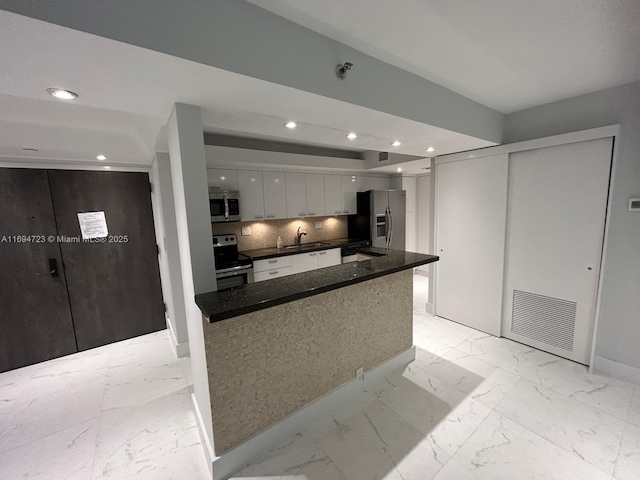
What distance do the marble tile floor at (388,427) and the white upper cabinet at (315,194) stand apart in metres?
2.67

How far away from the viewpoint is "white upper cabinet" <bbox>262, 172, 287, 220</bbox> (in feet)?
12.7

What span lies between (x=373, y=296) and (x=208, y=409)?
1.49m

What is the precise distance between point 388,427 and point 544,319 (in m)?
2.18

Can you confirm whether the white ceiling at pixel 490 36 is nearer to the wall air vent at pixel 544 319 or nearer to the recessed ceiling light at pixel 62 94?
the recessed ceiling light at pixel 62 94

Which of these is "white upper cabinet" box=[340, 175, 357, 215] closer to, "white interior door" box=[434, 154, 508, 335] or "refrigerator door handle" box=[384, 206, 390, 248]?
"refrigerator door handle" box=[384, 206, 390, 248]

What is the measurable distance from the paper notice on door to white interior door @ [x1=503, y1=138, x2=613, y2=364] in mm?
4960

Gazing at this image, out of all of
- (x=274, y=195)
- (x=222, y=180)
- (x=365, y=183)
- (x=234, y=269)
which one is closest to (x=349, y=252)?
(x=365, y=183)

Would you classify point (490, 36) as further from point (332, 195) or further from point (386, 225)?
point (386, 225)

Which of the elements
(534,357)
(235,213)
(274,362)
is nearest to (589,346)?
(534,357)

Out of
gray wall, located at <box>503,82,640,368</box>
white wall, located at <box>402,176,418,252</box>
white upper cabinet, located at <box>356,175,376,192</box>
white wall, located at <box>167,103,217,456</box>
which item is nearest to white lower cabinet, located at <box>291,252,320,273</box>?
white upper cabinet, located at <box>356,175,376,192</box>

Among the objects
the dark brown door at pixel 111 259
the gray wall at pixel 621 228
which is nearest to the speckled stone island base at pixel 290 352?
the gray wall at pixel 621 228

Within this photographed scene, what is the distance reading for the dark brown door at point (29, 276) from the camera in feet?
9.29

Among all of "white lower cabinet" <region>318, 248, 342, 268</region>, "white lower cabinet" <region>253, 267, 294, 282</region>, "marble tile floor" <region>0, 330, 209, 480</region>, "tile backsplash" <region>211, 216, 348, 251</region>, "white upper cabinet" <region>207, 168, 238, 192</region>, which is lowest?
"marble tile floor" <region>0, 330, 209, 480</region>

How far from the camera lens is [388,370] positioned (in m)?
2.50
